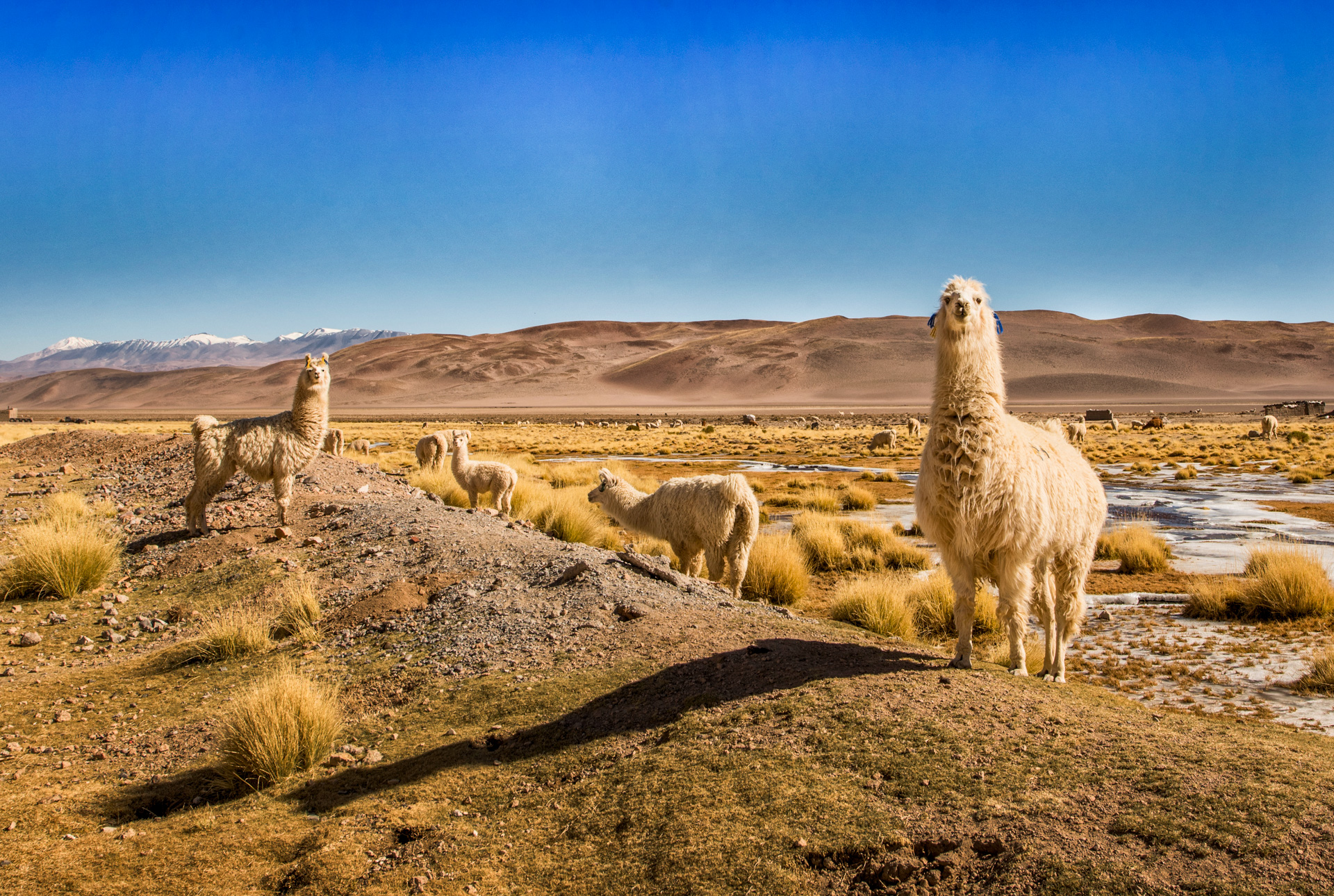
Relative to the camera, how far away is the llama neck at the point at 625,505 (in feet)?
32.9

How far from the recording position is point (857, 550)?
1235 centimetres

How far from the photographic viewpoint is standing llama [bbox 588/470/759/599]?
904 centimetres

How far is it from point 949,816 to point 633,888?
1.45m

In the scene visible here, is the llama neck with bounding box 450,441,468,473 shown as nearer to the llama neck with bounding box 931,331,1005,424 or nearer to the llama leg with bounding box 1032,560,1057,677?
the llama neck with bounding box 931,331,1005,424

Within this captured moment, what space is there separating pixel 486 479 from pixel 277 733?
9.74 metres

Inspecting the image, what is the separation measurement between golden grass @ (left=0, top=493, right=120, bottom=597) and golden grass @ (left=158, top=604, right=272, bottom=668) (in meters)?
2.58

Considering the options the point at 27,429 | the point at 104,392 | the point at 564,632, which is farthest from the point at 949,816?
the point at 104,392

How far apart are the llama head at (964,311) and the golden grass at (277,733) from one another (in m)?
5.06

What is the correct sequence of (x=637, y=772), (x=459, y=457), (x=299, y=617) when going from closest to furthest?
(x=637, y=772) < (x=299, y=617) < (x=459, y=457)

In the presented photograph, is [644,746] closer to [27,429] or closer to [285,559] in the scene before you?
[285,559]

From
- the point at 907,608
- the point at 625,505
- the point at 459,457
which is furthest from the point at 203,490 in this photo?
the point at 907,608

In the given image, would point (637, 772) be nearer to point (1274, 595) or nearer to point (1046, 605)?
point (1046, 605)

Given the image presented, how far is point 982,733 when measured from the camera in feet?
13.4

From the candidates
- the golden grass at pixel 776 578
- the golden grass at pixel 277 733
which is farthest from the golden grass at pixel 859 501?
the golden grass at pixel 277 733
